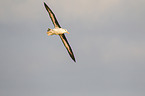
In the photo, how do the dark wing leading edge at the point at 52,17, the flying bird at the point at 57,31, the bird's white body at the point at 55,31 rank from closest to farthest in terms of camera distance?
1. the bird's white body at the point at 55,31
2. the flying bird at the point at 57,31
3. the dark wing leading edge at the point at 52,17

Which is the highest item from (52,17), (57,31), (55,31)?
(52,17)

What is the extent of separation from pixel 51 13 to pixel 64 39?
4.92 m

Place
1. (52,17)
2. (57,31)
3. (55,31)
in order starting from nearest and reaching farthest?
(55,31)
(57,31)
(52,17)

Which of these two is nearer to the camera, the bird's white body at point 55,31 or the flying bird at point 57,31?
the bird's white body at point 55,31

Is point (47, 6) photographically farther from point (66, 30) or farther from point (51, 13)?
point (66, 30)

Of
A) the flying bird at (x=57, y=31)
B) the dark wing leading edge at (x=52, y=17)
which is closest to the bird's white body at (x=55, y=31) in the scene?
the flying bird at (x=57, y=31)

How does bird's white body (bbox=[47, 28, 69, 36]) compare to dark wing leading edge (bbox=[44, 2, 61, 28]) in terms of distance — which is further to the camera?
dark wing leading edge (bbox=[44, 2, 61, 28])

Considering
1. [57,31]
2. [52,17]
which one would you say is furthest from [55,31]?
[52,17]

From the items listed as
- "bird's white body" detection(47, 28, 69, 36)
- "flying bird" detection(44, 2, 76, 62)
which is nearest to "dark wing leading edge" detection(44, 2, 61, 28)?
"flying bird" detection(44, 2, 76, 62)

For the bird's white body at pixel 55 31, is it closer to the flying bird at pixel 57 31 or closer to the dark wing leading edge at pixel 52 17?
the flying bird at pixel 57 31

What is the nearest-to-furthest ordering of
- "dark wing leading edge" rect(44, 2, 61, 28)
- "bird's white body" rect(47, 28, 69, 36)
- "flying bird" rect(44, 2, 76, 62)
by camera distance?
"bird's white body" rect(47, 28, 69, 36)
"flying bird" rect(44, 2, 76, 62)
"dark wing leading edge" rect(44, 2, 61, 28)

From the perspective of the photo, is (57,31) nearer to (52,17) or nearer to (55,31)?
(55,31)

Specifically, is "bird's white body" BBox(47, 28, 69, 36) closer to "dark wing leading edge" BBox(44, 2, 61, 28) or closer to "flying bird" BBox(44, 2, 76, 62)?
"flying bird" BBox(44, 2, 76, 62)

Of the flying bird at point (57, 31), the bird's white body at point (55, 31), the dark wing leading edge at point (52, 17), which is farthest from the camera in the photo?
the dark wing leading edge at point (52, 17)
